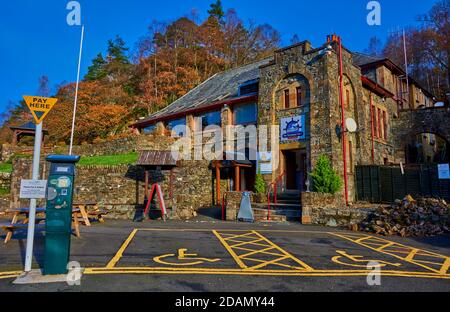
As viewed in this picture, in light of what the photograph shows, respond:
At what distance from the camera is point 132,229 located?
1004 cm

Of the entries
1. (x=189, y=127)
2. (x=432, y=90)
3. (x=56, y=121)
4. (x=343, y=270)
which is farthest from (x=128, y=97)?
(x=432, y=90)

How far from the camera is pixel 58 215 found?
4984 millimetres

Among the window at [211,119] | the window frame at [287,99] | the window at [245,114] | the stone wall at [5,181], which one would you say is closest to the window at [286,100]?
the window frame at [287,99]

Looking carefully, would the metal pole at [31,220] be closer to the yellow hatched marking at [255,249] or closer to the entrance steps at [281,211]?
the yellow hatched marking at [255,249]

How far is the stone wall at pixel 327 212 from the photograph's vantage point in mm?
11570

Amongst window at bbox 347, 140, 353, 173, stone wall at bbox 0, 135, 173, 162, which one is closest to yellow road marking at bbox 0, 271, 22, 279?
window at bbox 347, 140, 353, 173

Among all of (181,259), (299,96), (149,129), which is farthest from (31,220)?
(149,129)

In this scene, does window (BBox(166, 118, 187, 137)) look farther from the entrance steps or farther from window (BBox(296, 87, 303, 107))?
the entrance steps

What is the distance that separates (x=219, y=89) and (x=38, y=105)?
Result: 2118cm

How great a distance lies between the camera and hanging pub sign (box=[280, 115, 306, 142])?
1673 centimetres

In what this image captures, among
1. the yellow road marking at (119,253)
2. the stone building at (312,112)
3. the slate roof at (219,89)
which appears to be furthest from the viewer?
the slate roof at (219,89)

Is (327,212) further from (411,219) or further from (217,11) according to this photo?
(217,11)

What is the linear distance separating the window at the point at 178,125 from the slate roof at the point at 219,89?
0.83m

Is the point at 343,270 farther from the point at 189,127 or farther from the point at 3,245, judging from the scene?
the point at 189,127
